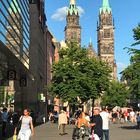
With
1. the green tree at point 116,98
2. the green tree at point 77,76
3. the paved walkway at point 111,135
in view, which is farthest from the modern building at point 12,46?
the green tree at point 116,98

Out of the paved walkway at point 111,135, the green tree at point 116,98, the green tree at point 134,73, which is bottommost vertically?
the paved walkway at point 111,135

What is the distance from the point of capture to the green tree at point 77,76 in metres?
60.1

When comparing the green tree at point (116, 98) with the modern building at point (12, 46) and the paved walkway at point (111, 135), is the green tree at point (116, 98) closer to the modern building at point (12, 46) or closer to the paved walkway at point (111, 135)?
the modern building at point (12, 46)

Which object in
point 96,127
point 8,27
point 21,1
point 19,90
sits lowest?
point 96,127

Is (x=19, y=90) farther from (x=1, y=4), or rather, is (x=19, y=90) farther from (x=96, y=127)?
(x=96, y=127)

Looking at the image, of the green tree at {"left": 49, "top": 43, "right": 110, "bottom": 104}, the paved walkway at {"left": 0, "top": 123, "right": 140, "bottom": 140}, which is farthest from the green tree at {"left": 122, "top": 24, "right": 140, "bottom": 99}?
the green tree at {"left": 49, "top": 43, "right": 110, "bottom": 104}

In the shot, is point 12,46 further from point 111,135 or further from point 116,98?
point 116,98

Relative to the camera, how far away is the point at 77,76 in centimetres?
5991

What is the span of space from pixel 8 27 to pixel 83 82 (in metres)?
13.6

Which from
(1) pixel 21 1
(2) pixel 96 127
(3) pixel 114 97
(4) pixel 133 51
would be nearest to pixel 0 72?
(4) pixel 133 51

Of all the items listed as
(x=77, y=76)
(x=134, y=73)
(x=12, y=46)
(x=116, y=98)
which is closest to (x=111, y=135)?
(x=134, y=73)

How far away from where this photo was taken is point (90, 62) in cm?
6125

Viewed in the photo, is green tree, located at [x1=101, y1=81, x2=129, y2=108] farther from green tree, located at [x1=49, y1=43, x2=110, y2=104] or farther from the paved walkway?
the paved walkway

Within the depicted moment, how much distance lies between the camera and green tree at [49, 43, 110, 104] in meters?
60.1
